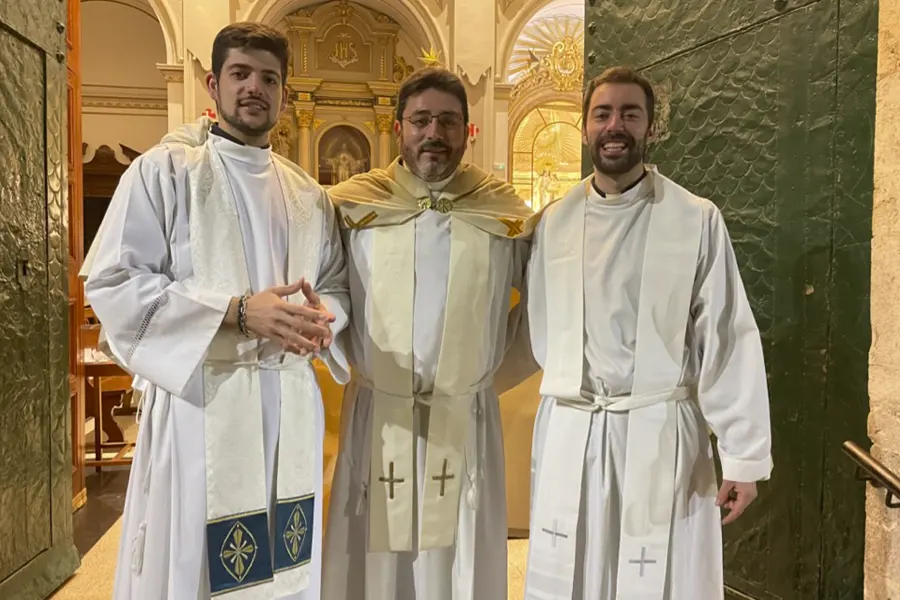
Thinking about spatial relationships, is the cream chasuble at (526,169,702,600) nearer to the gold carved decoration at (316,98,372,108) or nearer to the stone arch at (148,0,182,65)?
the stone arch at (148,0,182,65)

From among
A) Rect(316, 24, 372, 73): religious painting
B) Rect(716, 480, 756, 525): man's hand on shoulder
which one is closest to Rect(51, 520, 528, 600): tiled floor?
Rect(716, 480, 756, 525): man's hand on shoulder

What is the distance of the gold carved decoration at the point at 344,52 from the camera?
10562 millimetres

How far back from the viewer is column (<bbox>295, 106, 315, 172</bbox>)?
34.1ft

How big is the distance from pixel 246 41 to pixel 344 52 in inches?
367

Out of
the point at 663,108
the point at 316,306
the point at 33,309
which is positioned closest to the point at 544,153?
the point at 663,108

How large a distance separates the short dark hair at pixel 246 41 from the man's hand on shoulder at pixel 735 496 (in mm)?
1707

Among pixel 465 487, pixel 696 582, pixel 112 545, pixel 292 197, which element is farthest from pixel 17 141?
pixel 696 582

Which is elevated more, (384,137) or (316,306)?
(384,137)

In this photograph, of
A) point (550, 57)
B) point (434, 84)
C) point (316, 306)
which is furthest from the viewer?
point (550, 57)

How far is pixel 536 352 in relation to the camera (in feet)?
7.23

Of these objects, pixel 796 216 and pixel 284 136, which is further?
pixel 284 136

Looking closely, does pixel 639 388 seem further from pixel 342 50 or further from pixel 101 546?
pixel 342 50

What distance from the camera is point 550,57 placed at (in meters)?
10.9

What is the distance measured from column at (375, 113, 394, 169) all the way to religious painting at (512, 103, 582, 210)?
2.56 m
